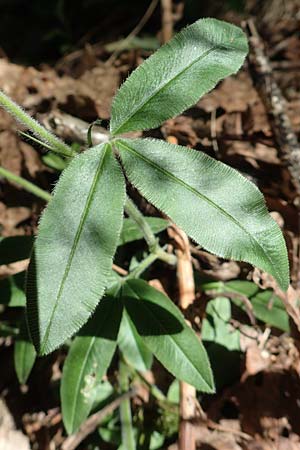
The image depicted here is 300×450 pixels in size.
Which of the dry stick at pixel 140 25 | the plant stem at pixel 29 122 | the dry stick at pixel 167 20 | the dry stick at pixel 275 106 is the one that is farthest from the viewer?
the dry stick at pixel 140 25

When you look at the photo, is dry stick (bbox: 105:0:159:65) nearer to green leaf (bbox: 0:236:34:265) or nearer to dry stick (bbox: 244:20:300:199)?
dry stick (bbox: 244:20:300:199)

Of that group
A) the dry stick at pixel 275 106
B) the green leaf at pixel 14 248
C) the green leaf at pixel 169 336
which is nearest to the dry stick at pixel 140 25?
the dry stick at pixel 275 106

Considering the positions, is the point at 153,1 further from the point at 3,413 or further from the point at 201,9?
the point at 3,413

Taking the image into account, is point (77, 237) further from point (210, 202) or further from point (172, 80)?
point (172, 80)

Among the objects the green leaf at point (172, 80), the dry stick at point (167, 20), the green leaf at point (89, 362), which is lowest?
the green leaf at point (89, 362)

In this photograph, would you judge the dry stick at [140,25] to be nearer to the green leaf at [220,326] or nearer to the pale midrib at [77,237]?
the green leaf at [220,326]

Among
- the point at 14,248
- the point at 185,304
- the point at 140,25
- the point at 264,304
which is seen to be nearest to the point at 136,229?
the point at 185,304
